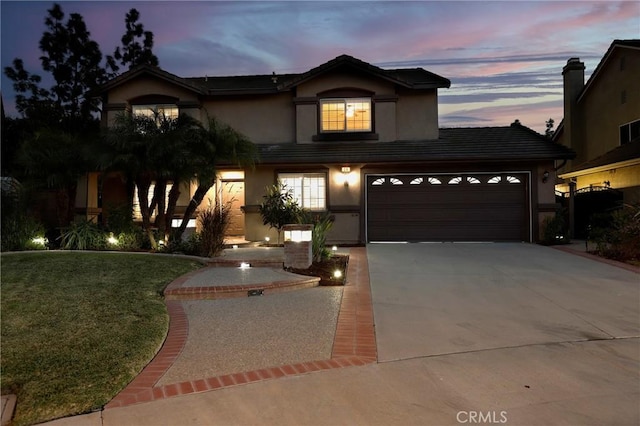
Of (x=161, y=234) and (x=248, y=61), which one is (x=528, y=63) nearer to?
(x=248, y=61)

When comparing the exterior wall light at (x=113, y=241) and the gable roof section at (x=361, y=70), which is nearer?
the exterior wall light at (x=113, y=241)

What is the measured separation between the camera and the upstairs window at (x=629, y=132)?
15.8m

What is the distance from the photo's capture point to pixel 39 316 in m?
5.05

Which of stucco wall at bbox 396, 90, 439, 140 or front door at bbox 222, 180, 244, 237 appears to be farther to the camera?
front door at bbox 222, 180, 244, 237

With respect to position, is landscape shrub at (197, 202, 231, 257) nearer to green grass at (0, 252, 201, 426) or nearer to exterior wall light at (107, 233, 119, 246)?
green grass at (0, 252, 201, 426)

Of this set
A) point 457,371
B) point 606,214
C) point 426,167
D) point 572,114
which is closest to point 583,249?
point 606,214

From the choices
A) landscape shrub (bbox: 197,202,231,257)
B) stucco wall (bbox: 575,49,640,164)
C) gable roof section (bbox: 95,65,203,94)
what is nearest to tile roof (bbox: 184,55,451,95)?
gable roof section (bbox: 95,65,203,94)

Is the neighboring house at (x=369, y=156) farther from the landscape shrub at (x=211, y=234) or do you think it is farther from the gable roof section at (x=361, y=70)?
the landscape shrub at (x=211, y=234)

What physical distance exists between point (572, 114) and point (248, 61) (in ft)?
56.6

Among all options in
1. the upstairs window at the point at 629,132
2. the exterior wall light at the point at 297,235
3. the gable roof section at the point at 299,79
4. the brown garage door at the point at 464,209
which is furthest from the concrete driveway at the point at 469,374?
the upstairs window at the point at 629,132

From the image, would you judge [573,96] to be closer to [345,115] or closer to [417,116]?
[417,116]

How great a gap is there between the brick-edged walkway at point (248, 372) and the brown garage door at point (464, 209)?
25.2ft

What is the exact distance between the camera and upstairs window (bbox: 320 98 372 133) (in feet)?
46.6

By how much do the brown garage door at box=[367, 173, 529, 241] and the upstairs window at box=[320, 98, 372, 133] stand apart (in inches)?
112
